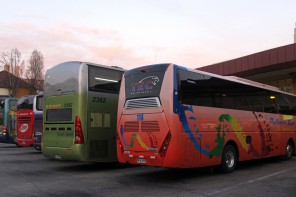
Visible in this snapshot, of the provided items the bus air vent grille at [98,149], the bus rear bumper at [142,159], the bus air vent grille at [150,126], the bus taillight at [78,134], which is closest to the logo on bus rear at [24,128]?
the bus air vent grille at [98,149]

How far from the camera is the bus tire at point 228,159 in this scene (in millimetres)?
12477

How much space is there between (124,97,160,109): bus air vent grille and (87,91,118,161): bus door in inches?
68.8

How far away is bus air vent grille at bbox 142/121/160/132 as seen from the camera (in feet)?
36.0

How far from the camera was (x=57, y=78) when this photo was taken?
1385cm

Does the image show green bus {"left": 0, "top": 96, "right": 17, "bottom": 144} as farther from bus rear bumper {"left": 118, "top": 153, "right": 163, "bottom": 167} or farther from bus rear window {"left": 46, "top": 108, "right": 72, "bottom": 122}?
bus rear bumper {"left": 118, "top": 153, "right": 163, "bottom": 167}

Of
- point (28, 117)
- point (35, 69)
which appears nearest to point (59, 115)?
point (28, 117)

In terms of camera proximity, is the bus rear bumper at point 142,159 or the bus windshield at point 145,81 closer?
the bus rear bumper at point 142,159

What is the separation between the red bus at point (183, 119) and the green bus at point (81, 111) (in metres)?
1.45

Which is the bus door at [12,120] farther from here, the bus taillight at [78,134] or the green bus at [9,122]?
the bus taillight at [78,134]

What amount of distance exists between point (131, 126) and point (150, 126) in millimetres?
749

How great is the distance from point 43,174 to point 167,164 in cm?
435

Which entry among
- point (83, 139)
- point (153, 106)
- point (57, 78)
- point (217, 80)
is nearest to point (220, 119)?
point (217, 80)

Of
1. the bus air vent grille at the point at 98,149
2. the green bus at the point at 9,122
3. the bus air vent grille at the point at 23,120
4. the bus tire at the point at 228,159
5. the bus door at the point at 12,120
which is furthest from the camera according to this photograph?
the green bus at the point at 9,122

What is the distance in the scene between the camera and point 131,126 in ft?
38.2
